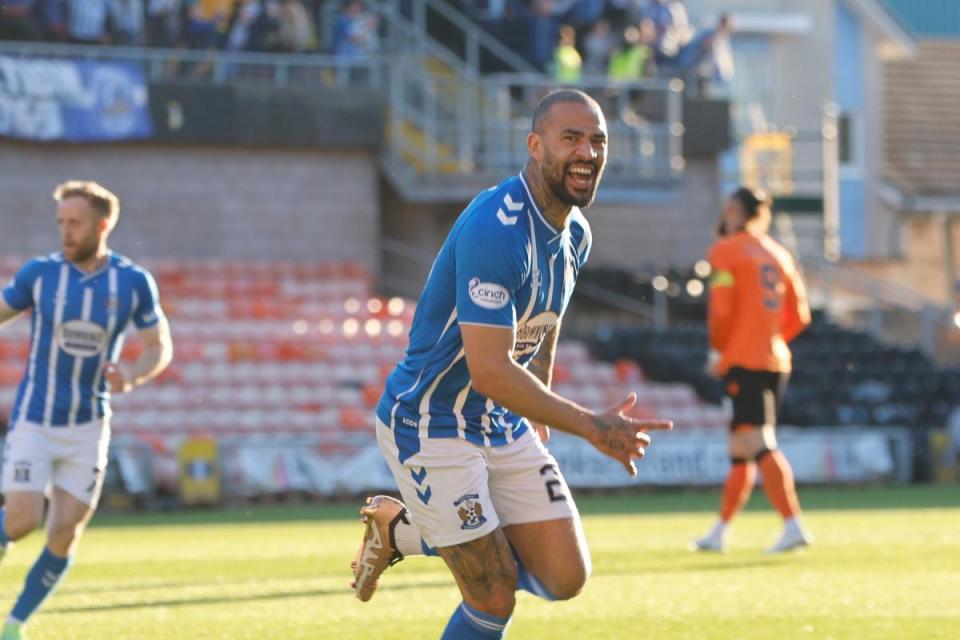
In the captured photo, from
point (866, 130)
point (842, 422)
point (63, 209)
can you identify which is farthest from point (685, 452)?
point (866, 130)

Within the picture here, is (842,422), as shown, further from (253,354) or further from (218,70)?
(218,70)

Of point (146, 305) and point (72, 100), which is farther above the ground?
point (146, 305)

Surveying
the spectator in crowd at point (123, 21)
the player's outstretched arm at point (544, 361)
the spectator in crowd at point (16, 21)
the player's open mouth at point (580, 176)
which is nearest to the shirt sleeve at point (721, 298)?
the player's outstretched arm at point (544, 361)

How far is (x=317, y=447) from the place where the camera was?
20625 millimetres

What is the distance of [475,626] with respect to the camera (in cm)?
660

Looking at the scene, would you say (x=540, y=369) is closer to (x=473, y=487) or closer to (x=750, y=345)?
(x=473, y=487)

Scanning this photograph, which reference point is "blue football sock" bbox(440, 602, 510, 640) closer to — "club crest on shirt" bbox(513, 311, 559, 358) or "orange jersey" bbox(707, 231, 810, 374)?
"club crest on shirt" bbox(513, 311, 559, 358)

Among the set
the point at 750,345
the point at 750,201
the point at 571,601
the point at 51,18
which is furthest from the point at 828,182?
the point at 571,601

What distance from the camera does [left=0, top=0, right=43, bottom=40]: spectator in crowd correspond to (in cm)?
2416

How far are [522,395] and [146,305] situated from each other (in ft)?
12.3

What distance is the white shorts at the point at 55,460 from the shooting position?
30.3 feet

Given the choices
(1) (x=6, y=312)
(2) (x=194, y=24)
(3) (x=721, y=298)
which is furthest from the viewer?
(2) (x=194, y=24)

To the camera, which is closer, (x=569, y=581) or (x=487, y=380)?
(x=487, y=380)

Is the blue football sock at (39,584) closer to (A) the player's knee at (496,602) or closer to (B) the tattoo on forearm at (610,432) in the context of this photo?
(A) the player's knee at (496,602)
